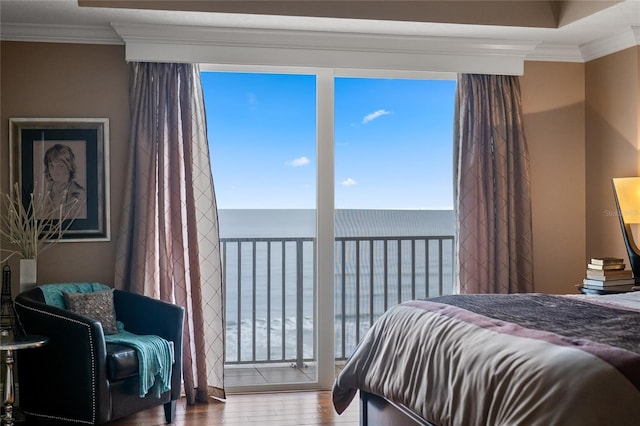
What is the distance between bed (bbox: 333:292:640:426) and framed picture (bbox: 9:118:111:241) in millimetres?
2173

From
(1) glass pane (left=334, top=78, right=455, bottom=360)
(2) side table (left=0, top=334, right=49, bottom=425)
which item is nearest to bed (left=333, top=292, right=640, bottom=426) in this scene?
(2) side table (left=0, top=334, right=49, bottom=425)

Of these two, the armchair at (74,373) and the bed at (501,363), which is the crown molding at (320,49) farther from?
the bed at (501,363)

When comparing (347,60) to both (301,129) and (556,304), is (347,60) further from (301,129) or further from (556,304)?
(556,304)

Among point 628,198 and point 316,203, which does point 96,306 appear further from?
point 628,198

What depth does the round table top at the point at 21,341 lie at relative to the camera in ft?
12.1

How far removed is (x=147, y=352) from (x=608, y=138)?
139 inches

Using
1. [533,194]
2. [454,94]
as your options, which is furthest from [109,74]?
[533,194]

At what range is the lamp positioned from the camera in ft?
15.3

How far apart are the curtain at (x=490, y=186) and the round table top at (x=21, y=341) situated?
2.82 metres

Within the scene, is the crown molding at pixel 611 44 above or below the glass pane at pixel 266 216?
above

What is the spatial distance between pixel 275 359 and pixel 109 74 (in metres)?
2.45

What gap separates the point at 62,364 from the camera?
390 centimetres

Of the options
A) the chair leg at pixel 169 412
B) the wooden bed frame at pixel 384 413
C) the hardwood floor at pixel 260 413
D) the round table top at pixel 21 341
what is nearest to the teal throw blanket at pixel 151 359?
the chair leg at pixel 169 412

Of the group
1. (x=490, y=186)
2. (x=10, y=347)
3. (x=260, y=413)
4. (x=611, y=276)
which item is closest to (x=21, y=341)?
(x=10, y=347)
